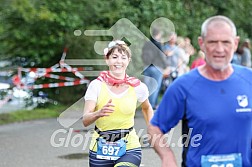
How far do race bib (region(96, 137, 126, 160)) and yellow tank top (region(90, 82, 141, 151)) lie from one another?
0.06 m

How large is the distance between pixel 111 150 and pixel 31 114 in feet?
31.5

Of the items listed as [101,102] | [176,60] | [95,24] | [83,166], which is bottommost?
[83,166]

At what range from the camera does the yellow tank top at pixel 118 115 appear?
5.92 meters

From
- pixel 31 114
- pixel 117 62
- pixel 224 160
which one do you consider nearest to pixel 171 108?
pixel 224 160

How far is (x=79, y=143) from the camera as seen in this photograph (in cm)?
1157

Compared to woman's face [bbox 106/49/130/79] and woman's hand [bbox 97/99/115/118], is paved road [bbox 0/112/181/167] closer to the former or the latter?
woman's face [bbox 106/49/130/79]

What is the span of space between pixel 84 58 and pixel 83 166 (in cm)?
742

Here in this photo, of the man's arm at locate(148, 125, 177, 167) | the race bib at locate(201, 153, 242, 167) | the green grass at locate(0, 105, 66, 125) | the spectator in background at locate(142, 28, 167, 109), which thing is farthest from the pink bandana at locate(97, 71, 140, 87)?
the green grass at locate(0, 105, 66, 125)

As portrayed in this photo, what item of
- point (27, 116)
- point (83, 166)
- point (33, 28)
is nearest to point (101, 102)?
point (83, 166)

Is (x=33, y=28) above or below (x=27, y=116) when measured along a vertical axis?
above

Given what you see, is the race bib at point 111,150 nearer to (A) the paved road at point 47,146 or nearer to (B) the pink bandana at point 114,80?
(B) the pink bandana at point 114,80

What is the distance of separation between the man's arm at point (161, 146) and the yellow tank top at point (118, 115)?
158 centimetres

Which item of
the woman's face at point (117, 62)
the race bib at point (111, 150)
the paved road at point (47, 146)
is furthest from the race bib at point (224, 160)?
the paved road at point (47, 146)

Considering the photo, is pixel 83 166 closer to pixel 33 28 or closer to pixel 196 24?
pixel 33 28
